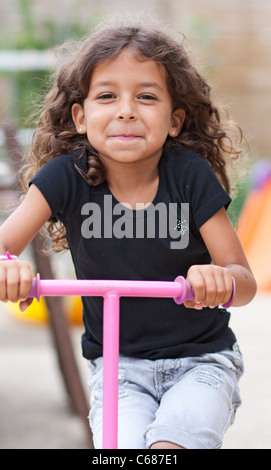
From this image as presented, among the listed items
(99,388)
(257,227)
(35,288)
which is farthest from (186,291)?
(257,227)

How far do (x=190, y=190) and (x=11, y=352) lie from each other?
3694 mm

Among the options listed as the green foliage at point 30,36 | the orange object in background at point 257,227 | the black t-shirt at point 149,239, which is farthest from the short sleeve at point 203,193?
the green foliage at point 30,36

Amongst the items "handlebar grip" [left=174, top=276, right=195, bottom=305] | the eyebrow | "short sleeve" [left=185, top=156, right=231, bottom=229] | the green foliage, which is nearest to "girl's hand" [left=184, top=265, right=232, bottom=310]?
"handlebar grip" [left=174, top=276, right=195, bottom=305]

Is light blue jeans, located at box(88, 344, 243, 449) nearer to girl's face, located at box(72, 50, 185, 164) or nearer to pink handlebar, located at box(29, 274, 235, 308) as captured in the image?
pink handlebar, located at box(29, 274, 235, 308)

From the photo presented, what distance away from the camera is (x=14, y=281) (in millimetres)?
1405

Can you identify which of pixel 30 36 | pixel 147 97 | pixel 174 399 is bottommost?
pixel 174 399

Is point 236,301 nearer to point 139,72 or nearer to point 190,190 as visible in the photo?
point 190,190

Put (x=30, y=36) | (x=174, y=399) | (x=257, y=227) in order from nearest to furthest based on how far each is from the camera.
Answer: (x=174, y=399) < (x=257, y=227) < (x=30, y=36)

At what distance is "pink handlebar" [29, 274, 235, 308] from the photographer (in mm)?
1400

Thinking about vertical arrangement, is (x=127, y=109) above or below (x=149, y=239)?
above

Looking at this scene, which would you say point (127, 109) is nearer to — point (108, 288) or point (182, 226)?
point (182, 226)

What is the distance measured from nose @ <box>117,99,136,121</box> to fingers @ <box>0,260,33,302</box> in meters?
0.45

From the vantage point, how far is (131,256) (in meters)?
1.78

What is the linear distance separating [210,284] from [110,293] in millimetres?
191
